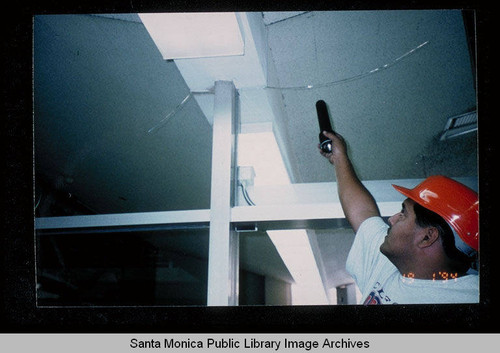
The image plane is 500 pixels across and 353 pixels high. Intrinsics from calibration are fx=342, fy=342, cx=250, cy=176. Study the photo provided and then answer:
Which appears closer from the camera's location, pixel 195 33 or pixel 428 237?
pixel 195 33

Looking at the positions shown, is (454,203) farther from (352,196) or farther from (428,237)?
(352,196)

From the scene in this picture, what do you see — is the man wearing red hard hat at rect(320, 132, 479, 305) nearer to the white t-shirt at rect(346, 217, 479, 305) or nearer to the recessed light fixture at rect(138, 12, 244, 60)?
the white t-shirt at rect(346, 217, 479, 305)

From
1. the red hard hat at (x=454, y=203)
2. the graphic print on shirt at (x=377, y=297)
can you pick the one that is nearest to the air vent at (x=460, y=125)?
the red hard hat at (x=454, y=203)

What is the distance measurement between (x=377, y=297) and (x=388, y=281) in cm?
7

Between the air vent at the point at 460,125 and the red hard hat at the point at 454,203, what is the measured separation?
945mm

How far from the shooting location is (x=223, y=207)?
98 cm

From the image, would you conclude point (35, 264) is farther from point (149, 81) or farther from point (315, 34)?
point (315, 34)

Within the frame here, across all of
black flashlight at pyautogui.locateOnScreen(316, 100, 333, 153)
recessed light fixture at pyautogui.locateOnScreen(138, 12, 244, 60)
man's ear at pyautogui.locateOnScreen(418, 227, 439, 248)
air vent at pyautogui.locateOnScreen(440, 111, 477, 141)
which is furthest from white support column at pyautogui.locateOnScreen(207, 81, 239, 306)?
air vent at pyautogui.locateOnScreen(440, 111, 477, 141)

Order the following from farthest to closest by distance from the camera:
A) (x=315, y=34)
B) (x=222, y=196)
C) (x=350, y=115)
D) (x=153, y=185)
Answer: (x=153, y=185)
(x=350, y=115)
(x=315, y=34)
(x=222, y=196)

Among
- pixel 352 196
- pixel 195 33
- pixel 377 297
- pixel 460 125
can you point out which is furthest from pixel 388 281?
pixel 460 125

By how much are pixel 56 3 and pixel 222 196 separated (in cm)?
Result: 60

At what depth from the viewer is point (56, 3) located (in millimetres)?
728

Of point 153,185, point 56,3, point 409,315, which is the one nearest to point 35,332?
point 56,3

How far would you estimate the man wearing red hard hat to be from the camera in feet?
3.08
